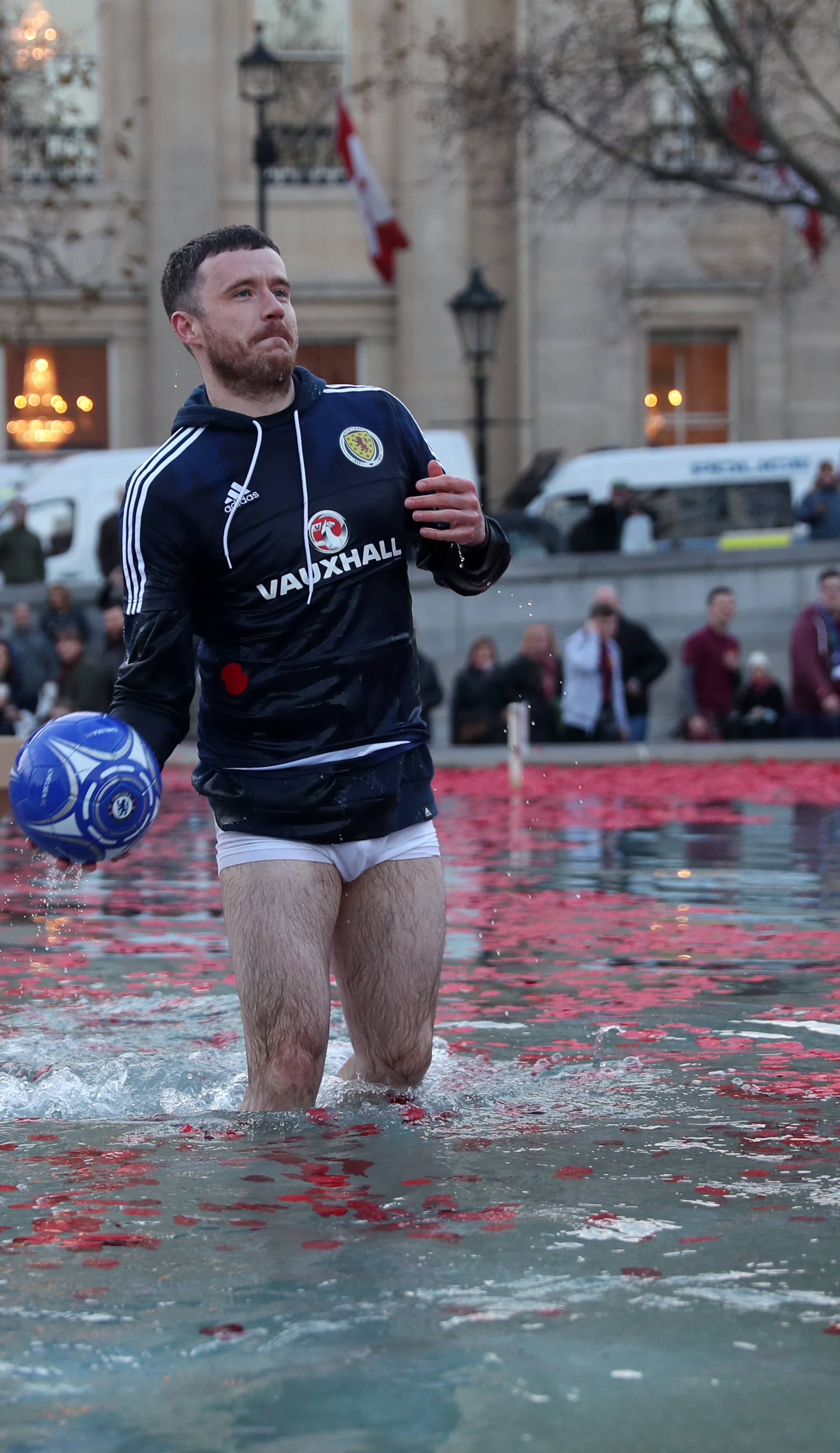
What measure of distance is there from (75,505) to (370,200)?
6513 millimetres

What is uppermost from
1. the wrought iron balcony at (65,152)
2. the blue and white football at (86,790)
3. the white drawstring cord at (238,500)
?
the wrought iron balcony at (65,152)

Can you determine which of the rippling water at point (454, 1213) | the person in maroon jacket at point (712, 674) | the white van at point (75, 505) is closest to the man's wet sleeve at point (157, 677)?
the rippling water at point (454, 1213)

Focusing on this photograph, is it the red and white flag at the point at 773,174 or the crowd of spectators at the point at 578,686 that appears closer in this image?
the crowd of spectators at the point at 578,686

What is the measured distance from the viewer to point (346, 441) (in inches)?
199

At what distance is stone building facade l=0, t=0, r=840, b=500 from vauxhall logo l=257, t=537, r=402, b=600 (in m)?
28.9

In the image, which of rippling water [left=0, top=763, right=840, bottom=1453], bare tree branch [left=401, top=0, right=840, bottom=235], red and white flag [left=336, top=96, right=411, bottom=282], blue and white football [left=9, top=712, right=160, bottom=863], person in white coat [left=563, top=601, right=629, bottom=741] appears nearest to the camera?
rippling water [left=0, top=763, right=840, bottom=1453]

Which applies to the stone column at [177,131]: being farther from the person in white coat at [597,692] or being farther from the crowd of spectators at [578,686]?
the person in white coat at [597,692]

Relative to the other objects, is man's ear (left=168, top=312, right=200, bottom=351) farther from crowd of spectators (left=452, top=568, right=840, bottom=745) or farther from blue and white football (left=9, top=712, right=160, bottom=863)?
crowd of spectators (left=452, top=568, right=840, bottom=745)

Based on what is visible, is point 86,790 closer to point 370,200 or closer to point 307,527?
point 307,527

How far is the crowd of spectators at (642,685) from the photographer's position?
19.1 metres

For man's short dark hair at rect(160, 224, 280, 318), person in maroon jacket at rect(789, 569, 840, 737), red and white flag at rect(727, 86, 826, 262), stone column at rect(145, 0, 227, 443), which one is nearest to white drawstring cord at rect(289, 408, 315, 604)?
man's short dark hair at rect(160, 224, 280, 318)

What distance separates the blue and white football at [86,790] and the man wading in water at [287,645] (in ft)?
0.47

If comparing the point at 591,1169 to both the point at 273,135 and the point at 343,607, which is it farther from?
the point at 273,135

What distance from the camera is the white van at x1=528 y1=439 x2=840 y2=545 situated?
2727 centimetres
